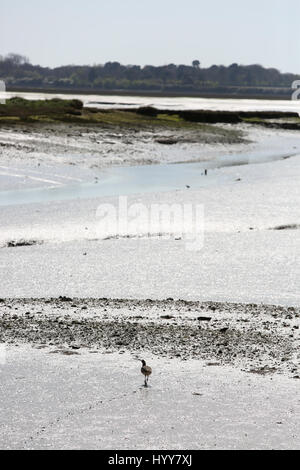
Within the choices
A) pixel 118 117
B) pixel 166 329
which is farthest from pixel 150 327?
pixel 118 117

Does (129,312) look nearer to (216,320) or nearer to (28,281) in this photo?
(216,320)

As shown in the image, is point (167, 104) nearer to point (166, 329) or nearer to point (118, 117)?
point (118, 117)

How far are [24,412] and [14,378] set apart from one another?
3.44 ft

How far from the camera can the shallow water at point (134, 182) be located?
2675 cm

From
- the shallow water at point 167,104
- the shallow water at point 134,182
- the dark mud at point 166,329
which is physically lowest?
the shallow water at point 134,182

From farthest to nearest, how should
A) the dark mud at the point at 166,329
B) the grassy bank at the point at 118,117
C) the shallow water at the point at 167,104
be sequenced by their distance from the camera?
1. the shallow water at the point at 167,104
2. the grassy bank at the point at 118,117
3. the dark mud at the point at 166,329

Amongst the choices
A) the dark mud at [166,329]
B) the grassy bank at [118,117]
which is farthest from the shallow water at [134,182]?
the grassy bank at [118,117]

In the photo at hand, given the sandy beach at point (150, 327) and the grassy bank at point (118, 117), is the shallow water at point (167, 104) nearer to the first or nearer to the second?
the grassy bank at point (118, 117)

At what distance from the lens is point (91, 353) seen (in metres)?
10.4

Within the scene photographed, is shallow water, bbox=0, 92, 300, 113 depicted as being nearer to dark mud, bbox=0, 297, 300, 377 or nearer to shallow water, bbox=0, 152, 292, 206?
shallow water, bbox=0, 152, 292, 206

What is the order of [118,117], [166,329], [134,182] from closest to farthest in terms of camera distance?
[166,329] < [134,182] < [118,117]

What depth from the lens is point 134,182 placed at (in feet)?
103

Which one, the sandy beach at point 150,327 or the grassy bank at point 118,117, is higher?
the grassy bank at point 118,117
